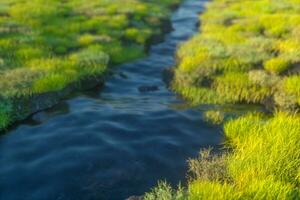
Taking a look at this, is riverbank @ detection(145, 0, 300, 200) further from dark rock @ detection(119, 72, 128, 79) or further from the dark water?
dark rock @ detection(119, 72, 128, 79)

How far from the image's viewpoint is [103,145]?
1145 centimetres

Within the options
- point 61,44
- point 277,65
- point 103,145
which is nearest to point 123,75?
point 61,44

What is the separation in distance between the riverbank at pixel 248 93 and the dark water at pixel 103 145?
700mm

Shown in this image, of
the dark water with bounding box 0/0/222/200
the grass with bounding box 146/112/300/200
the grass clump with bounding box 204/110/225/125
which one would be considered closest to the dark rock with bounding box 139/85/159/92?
the dark water with bounding box 0/0/222/200

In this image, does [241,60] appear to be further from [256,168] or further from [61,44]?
[256,168]

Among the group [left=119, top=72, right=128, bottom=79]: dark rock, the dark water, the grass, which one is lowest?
the dark water

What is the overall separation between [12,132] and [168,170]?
16.7 feet

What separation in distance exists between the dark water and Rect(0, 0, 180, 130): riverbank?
2.31 feet

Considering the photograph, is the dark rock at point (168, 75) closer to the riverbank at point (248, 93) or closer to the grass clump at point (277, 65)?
the riverbank at point (248, 93)

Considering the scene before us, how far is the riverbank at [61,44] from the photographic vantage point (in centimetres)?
1409

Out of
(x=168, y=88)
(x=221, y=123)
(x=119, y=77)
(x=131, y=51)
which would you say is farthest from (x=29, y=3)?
(x=221, y=123)

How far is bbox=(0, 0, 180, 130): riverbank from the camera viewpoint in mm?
14094

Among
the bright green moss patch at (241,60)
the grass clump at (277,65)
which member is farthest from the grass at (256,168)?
the grass clump at (277,65)

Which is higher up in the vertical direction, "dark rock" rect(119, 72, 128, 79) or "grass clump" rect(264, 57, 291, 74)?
"grass clump" rect(264, 57, 291, 74)
